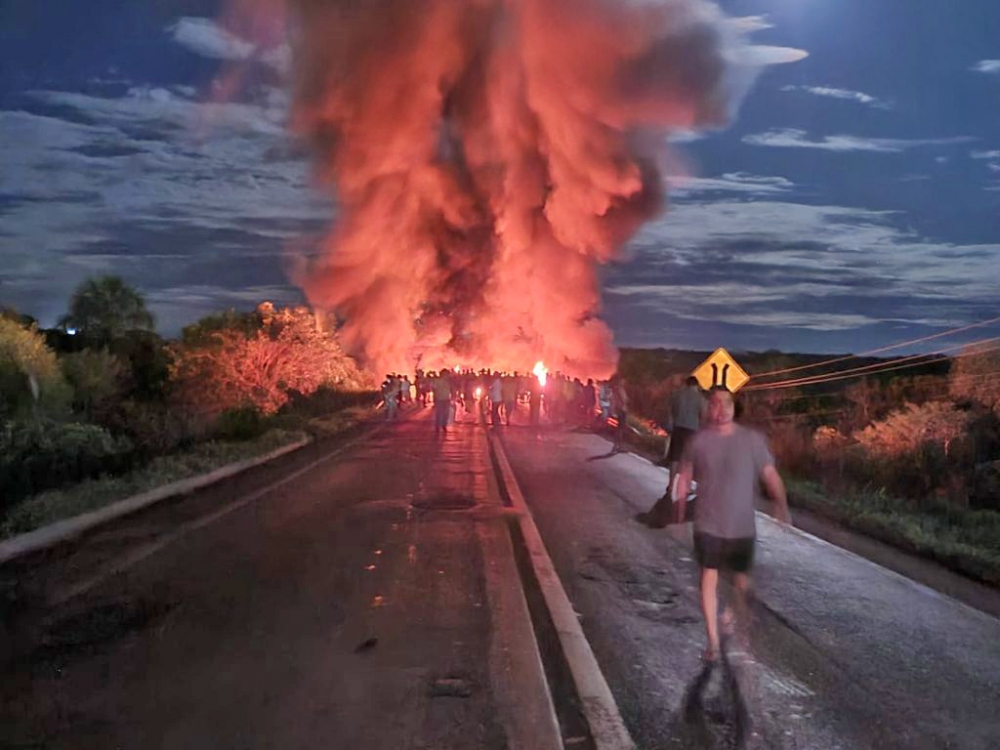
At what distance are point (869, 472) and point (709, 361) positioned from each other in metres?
3.94

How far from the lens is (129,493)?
51.4 feet

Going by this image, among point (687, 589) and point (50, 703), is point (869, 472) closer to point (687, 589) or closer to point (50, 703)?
point (687, 589)

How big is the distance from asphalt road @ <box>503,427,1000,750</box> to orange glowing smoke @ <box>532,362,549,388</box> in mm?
29410

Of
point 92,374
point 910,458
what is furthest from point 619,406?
point 92,374

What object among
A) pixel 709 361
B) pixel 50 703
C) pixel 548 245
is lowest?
pixel 50 703

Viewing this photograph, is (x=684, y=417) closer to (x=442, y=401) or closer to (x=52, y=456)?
(x=52, y=456)

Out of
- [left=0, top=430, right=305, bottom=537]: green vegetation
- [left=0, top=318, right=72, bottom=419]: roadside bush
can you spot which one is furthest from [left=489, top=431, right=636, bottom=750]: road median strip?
[left=0, top=318, right=72, bottom=419]: roadside bush

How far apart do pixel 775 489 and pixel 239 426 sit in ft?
76.4

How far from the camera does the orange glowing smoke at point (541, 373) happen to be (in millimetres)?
42725

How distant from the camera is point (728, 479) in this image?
706cm

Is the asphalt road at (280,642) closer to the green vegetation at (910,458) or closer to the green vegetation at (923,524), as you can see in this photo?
the green vegetation at (910,458)

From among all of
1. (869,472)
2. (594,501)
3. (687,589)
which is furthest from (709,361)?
(687,589)

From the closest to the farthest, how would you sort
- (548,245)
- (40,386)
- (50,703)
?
1. (50,703)
2. (40,386)
3. (548,245)

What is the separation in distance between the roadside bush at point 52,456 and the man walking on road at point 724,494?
10082mm
